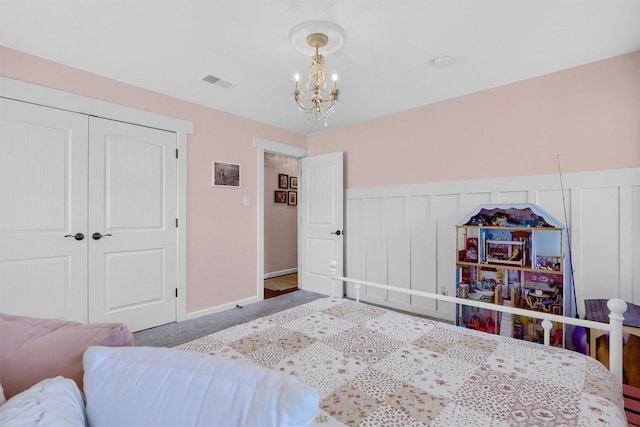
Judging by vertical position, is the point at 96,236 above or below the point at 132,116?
below

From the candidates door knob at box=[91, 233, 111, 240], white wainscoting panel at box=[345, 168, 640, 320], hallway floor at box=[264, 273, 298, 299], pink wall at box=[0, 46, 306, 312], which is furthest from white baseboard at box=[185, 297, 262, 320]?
white wainscoting panel at box=[345, 168, 640, 320]

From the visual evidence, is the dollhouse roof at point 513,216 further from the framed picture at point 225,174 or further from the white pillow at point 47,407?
the white pillow at point 47,407

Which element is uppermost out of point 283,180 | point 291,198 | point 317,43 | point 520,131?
point 317,43

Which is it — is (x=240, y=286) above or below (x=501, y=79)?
below

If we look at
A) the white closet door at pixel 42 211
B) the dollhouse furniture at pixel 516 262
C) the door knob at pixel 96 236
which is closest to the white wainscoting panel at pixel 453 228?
the dollhouse furniture at pixel 516 262

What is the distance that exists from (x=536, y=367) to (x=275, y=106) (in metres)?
3.20

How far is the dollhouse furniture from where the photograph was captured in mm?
2350

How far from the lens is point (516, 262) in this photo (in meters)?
2.49

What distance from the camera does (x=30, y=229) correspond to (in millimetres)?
2334

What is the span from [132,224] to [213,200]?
33.8 inches

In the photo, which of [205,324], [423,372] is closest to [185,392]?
[423,372]

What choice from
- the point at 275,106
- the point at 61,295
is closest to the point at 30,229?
the point at 61,295

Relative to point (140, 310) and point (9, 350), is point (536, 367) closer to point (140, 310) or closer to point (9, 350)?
point (9, 350)

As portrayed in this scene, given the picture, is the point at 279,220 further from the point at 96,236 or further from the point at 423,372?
the point at 423,372
